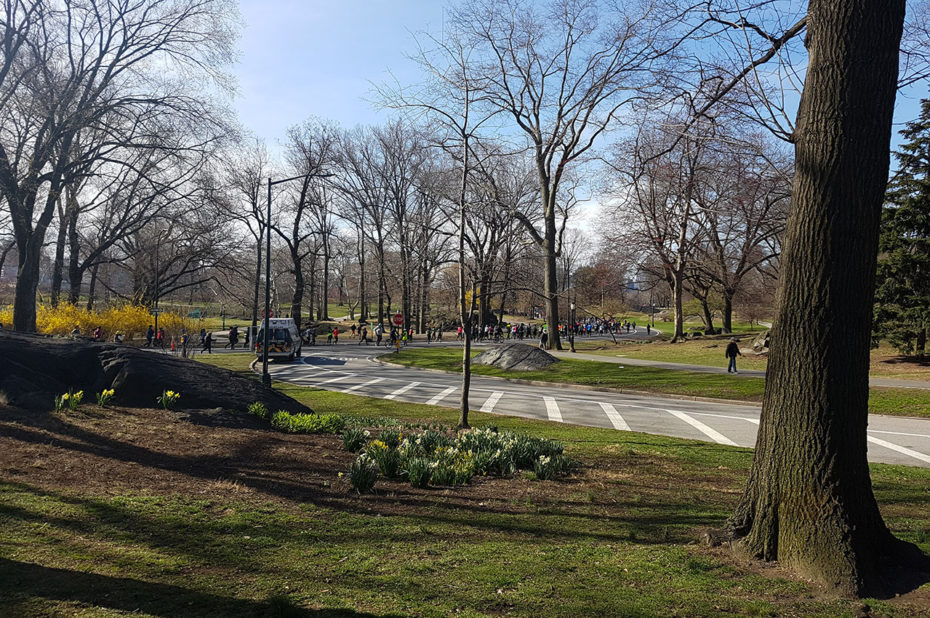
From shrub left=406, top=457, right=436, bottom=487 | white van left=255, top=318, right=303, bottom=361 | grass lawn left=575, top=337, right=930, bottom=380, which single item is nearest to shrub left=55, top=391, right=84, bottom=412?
shrub left=406, top=457, right=436, bottom=487

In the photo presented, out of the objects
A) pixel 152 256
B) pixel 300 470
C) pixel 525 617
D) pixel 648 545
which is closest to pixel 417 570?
pixel 525 617

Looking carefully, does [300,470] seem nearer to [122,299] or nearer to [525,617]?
[525,617]

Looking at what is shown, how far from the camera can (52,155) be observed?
2102cm

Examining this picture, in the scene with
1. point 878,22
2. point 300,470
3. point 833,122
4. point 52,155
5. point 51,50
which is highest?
point 51,50

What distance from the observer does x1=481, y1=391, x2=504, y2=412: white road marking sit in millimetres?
17750

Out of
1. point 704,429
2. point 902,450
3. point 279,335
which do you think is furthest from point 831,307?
point 279,335

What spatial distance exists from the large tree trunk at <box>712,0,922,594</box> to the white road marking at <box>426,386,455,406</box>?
14755 mm

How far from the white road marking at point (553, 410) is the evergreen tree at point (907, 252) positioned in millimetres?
16675

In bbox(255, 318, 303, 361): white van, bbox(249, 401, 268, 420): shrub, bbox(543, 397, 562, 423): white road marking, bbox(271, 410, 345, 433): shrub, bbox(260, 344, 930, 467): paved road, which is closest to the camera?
bbox(271, 410, 345, 433): shrub

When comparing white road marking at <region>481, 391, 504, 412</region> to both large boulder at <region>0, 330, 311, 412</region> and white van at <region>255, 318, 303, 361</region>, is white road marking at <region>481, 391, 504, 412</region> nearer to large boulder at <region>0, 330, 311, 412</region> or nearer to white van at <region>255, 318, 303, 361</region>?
large boulder at <region>0, 330, 311, 412</region>

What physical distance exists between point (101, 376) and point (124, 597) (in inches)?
298

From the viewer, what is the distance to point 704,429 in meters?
14.1

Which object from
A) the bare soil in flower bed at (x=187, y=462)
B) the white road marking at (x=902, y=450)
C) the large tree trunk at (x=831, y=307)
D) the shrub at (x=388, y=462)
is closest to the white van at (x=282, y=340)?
the bare soil in flower bed at (x=187, y=462)

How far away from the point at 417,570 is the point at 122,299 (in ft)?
164
